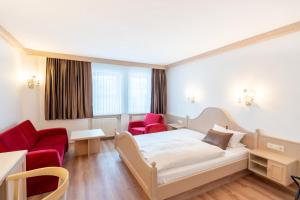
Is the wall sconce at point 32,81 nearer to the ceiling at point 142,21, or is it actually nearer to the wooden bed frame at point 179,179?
the ceiling at point 142,21

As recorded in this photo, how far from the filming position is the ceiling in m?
1.87

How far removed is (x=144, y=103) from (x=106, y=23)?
135 inches

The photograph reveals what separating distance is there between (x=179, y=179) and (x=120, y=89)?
3657 mm

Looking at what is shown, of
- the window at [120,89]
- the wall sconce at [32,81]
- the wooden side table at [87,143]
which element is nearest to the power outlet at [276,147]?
the wooden side table at [87,143]

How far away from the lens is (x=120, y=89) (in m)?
5.13

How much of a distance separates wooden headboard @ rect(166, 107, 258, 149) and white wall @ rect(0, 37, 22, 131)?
406 centimetres

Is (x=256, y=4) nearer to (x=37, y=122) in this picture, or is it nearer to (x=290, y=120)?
(x=290, y=120)

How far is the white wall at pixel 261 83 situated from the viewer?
238cm

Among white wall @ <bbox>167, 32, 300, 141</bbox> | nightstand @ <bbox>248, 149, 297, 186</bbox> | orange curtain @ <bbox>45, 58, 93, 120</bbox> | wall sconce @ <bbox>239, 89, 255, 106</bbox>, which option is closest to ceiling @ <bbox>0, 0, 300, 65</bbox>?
white wall @ <bbox>167, 32, 300, 141</bbox>

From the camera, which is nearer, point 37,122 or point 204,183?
point 204,183

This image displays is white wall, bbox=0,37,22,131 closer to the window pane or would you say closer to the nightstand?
the window pane

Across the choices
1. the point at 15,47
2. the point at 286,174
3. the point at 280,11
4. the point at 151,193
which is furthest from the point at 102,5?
the point at 286,174

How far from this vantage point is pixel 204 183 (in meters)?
2.26

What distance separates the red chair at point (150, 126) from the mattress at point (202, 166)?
6.21 ft
